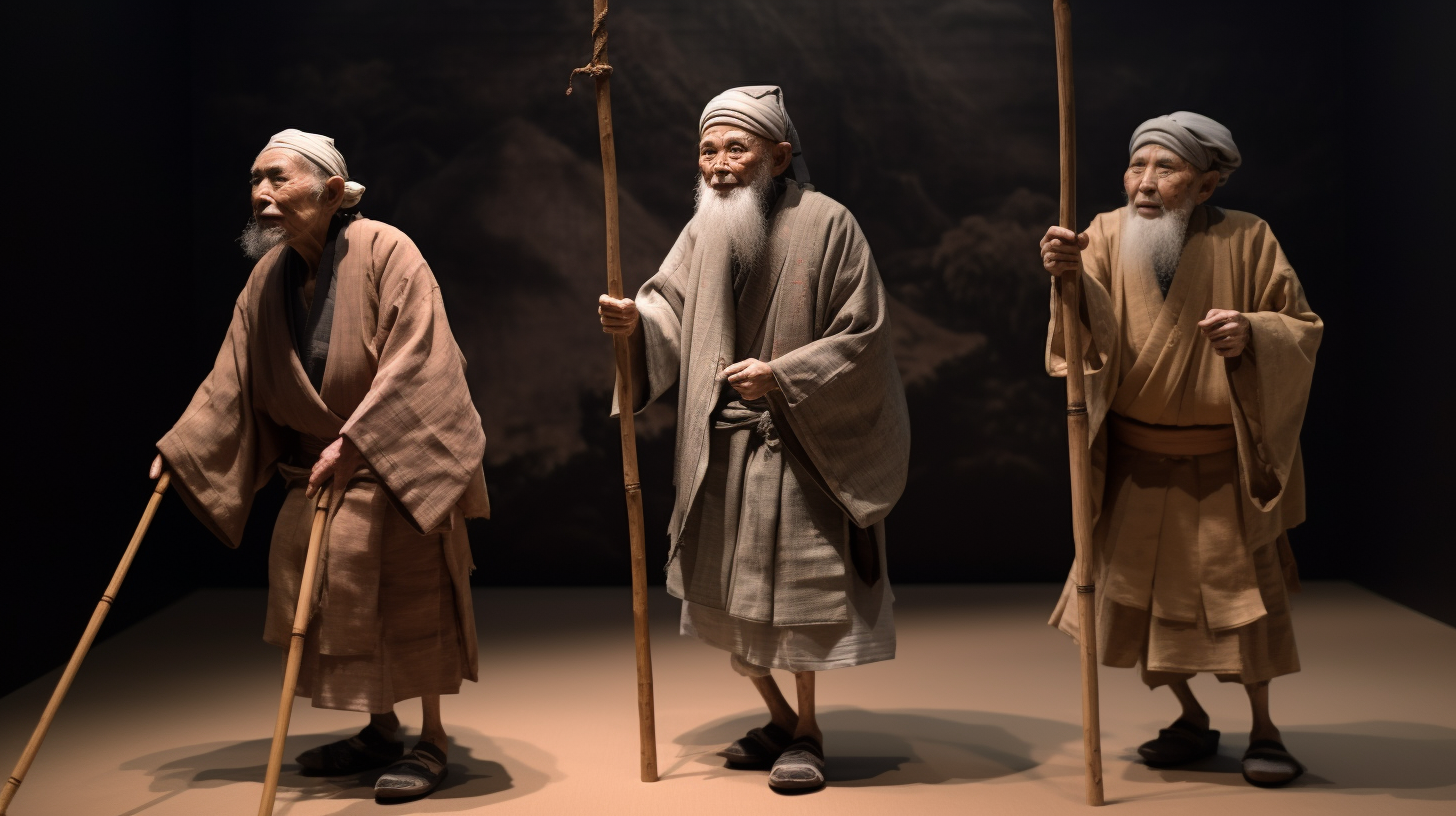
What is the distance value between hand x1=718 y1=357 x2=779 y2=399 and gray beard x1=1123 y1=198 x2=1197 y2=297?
1000mm

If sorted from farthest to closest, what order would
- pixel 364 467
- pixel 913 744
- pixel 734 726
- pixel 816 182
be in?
pixel 816 182
pixel 734 726
pixel 913 744
pixel 364 467

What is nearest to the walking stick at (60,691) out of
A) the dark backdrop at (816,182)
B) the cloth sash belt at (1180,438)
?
the cloth sash belt at (1180,438)

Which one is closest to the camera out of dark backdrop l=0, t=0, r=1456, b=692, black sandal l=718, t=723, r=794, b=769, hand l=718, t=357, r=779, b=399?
hand l=718, t=357, r=779, b=399

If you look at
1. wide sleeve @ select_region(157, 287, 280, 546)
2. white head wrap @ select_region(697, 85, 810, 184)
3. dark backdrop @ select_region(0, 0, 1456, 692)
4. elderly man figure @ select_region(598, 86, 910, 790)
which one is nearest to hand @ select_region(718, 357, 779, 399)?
elderly man figure @ select_region(598, 86, 910, 790)

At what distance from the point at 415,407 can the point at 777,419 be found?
0.87m

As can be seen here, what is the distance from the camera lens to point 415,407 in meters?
3.23

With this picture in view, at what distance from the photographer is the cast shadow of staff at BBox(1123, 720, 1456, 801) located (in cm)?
336

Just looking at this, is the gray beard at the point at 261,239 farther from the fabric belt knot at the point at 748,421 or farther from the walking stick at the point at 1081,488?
the walking stick at the point at 1081,488

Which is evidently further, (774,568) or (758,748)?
(758,748)

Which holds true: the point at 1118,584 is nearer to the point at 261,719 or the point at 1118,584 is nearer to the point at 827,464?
the point at 827,464

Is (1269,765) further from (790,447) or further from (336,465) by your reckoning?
(336,465)

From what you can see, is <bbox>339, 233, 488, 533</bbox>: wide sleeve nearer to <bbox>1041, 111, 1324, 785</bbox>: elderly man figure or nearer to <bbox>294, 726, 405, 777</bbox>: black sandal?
<bbox>294, 726, 405, 777</bbox>: black sandal

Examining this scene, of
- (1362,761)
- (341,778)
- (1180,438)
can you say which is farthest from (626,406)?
(1362,761)

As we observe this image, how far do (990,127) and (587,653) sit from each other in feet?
9.38
